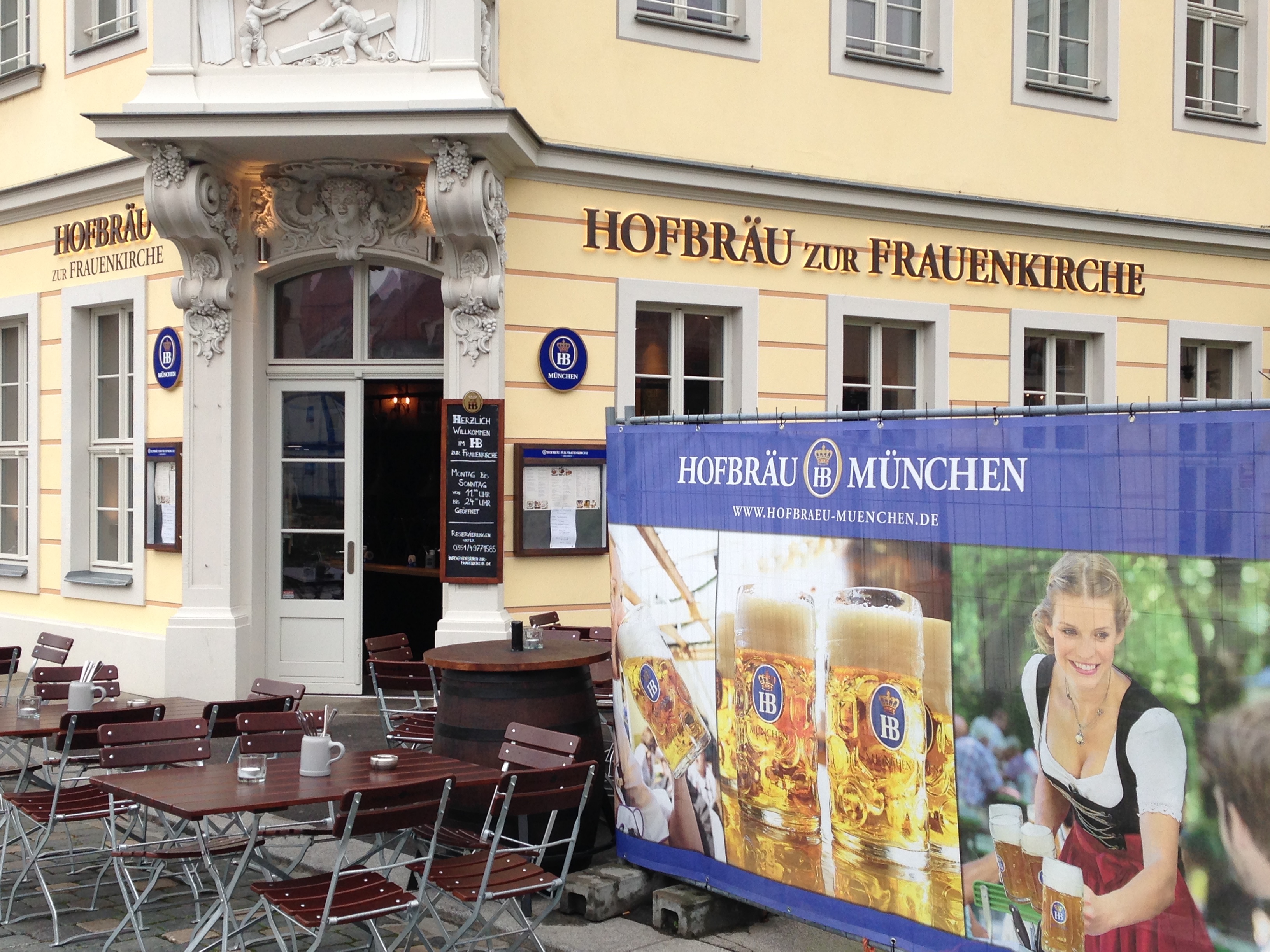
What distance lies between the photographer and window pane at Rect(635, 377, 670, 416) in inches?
403

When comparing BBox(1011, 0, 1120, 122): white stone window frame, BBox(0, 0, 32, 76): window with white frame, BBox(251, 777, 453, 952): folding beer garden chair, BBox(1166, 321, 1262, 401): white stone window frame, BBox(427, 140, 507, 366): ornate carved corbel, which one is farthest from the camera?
BBox(1166, 321, 1262, 401): white stone window frame

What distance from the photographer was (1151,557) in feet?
12.6

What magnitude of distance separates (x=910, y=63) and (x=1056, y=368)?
10.3 ft

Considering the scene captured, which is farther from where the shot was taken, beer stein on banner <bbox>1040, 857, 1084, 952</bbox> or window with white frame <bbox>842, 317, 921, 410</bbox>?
window with white frame <bbox>842, 317, 921, 410</bbox>

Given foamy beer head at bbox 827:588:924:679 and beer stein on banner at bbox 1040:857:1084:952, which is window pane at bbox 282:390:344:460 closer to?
foamy beer head at bbox 827:588:924:679

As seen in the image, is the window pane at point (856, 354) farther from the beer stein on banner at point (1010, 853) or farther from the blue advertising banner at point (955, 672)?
the beer stein on banner at point (1010, 853)

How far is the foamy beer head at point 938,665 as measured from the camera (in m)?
4.39

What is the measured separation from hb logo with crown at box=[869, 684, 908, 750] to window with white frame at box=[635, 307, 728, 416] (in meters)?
5.69

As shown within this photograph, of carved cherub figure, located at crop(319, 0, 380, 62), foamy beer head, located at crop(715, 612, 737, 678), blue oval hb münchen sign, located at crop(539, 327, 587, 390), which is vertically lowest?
foamy beer head, located at crop(715, 612, 737, 678)

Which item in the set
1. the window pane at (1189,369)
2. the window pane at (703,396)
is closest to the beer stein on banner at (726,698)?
the window pane at (703,396)

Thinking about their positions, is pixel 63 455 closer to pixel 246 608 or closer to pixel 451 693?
pixel 246 608

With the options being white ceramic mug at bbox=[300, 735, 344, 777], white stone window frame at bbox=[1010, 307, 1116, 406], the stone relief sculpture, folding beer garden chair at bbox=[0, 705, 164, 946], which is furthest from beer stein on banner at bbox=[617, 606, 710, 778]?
white stone window frame at bbox=[1010, 307, 1116, 406]

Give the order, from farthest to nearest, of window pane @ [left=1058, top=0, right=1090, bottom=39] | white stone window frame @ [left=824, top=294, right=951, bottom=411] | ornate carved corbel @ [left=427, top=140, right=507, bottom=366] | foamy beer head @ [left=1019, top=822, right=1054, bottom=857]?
window pane @ [left=1058, top=0, right=1090, bottom=39] → white stone window frame @ [left=824, top=294, right=951, bottom=411] → ornate carved corbel @ [left=427, top=140, right=507, bottom=366] → foamy beer head @ [left=1019, top=822, right=1054, bottom=857]

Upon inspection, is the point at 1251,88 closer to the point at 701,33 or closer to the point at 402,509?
the point at 701,33
